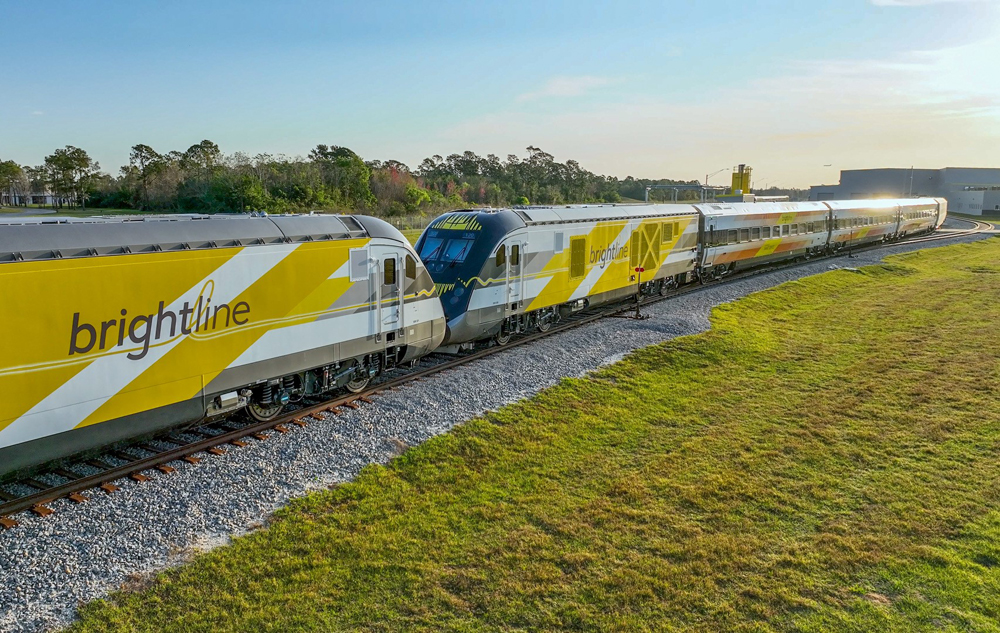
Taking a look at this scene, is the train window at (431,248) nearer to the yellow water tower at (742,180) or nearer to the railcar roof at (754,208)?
the railcar roof at (754,208)

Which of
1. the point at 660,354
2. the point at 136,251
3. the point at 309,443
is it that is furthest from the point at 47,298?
the point at 660,354

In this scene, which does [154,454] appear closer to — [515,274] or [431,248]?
[431,248]

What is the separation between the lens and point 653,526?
9055 mm

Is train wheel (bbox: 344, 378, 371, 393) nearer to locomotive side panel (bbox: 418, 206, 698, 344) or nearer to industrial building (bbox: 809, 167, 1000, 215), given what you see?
locomotive side panel (bbox: 418, 206, 698, 344)

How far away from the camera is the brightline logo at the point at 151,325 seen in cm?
882

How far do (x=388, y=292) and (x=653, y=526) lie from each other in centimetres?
726

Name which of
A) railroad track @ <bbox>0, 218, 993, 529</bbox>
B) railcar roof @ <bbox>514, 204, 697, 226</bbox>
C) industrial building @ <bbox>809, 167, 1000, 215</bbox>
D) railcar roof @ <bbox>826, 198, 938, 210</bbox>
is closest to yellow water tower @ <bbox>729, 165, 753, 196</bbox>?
railcar roof @ <bbox>826, 198, 938, 210</bbox>

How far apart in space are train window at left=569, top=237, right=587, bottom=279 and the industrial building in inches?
4558

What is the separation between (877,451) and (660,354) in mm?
6913

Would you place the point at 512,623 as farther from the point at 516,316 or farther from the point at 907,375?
the point at 907,375

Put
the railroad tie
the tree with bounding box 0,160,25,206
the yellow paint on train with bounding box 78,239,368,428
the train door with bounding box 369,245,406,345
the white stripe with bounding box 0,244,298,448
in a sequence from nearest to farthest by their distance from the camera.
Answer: the white stripe with bounding box 0,244,298,448 < the railroad tie < the yellow paint on train with bounding box 78,239,368,428 < the train door with bounding box 369,245,406,345 < the tree with bounding box 0,160,25,206

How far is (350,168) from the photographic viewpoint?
69.7 m

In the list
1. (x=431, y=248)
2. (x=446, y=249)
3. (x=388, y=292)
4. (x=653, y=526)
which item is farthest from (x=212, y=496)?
(x=431, y=248)

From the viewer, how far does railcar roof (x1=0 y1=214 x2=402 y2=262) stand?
334 inches
